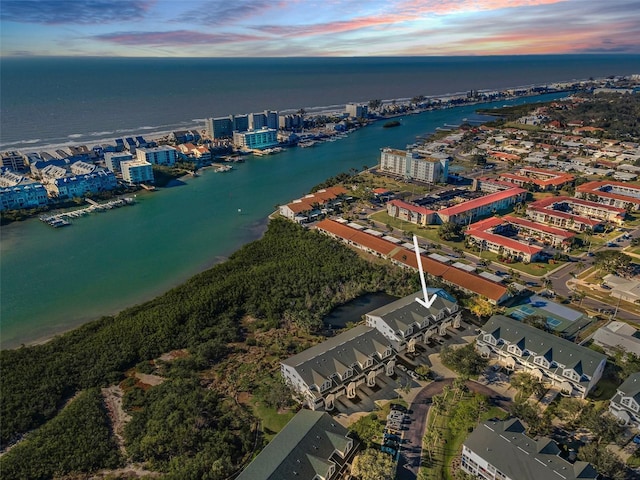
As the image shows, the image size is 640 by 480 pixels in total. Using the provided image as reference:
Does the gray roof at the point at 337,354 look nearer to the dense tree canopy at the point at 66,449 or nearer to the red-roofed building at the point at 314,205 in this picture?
the dense tree canopy at the point at 66,449

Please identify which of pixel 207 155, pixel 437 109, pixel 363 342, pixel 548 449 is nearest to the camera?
pixel 548 449

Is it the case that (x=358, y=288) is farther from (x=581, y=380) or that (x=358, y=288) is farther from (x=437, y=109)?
(x=437, y=109)

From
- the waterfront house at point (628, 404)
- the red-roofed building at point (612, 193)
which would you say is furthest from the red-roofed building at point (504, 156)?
the waterfront house at point (628, 404)

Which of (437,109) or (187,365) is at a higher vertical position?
(437,109)

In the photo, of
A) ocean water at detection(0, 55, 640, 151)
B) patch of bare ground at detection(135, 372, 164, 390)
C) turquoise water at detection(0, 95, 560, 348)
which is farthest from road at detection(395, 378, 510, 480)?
ocean water at detection(0, 55, 640, 151)

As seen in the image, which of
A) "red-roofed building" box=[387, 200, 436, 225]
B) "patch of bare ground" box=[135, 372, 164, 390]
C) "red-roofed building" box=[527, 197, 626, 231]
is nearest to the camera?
"patch of bare ground" box=[135, 372, 164, 390]

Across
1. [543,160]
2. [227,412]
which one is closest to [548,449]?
[227,412]

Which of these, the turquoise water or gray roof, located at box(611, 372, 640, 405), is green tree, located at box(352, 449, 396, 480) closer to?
gray roof, located at box(611, 372, 640, 405)
